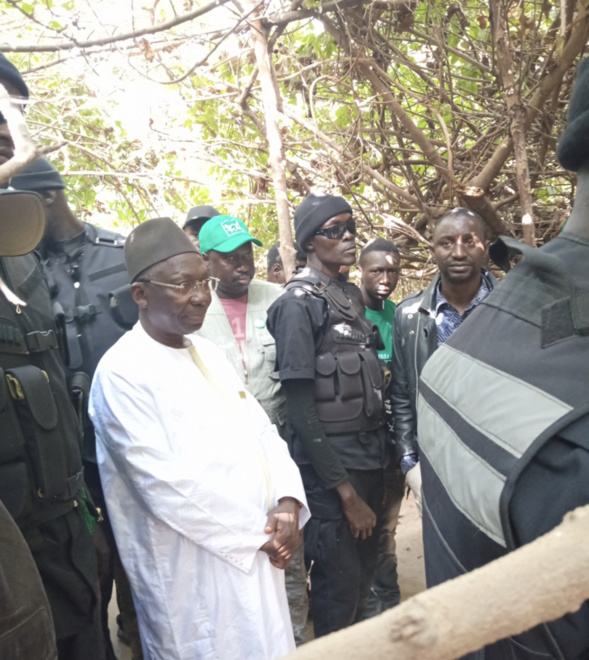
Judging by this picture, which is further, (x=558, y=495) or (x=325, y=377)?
(x=325, y=377)

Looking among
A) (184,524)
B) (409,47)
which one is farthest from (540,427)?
(409,47)

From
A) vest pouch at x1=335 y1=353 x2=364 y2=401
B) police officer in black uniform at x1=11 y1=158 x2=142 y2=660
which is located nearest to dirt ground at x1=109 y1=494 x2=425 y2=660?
police officer in black uniform at x1=11 y1=158 x2=142 y2=660

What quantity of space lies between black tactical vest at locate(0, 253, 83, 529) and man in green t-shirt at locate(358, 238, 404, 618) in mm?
1754

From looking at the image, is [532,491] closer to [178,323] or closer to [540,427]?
[540,427]

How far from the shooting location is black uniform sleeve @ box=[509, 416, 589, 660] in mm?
841

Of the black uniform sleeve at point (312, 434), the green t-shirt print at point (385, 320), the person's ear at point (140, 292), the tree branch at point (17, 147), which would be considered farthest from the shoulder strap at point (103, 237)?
the tree branch at point (17, 147)

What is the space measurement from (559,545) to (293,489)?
1796 mm

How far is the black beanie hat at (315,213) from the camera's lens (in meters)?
2.93

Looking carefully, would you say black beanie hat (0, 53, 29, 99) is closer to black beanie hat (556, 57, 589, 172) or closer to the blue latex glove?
black beanie hat (556, 57, 589, 172)

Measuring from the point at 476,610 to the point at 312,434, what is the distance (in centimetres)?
216

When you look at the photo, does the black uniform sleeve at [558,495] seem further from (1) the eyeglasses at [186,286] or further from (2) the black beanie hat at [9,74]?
(2) the black beanie hat at [9,74]

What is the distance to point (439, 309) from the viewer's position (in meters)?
3.05

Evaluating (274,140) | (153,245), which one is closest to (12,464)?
(153,245)

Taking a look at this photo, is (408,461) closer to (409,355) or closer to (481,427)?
(409,355)
